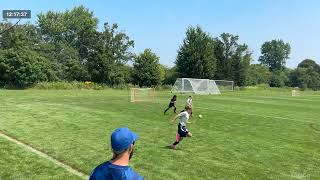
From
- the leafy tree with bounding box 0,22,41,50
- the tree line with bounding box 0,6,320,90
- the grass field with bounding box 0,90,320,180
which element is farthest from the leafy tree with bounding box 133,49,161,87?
the grass field with bounding box 0,90,320,180

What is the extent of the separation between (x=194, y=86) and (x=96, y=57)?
70.1 ft

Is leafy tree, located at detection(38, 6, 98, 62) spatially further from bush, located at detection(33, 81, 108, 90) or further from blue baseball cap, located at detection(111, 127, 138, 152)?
blue baseball cap, located at detection(111, 127, 138, 152)

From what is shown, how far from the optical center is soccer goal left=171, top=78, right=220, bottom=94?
69.5 m

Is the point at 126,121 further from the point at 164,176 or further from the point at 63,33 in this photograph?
the point at 63,33

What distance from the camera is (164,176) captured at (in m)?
11.6

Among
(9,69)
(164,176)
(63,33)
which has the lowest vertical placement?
(164,176)

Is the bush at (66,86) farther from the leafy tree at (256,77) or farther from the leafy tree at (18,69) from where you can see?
the leafy tree at (256,77)

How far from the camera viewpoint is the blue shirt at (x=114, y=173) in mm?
4443

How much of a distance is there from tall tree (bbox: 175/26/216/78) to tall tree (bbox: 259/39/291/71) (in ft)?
333

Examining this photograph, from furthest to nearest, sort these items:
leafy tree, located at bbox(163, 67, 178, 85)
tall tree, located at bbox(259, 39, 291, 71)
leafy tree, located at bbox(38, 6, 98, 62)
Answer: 1. tall tree, located at bbox(259, 39, 291, 71)
2. leafy tree, located at bbox(38, 6, 98, 62)
3. leafy tree, located at bbox(163, 67, 178, 85)

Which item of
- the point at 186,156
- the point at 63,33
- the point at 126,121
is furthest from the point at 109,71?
the point at 186,156

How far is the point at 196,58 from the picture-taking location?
8931cm

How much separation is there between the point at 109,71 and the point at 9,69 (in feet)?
68.1

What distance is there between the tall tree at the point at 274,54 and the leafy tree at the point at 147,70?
374ft
